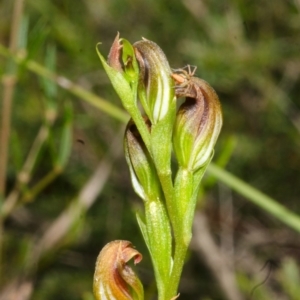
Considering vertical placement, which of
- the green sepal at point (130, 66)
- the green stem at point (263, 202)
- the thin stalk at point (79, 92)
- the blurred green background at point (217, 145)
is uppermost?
the green sepal at point (130, 66)

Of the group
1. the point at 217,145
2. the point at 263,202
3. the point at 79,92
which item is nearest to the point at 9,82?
the point at 79,92

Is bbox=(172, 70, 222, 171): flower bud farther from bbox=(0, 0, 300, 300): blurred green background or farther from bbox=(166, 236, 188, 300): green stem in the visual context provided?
bbox=(0, 0, 300, 300): blurred green background

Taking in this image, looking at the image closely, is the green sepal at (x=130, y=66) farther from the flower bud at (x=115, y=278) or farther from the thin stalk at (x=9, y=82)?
the thin stalk at (x=9, y=82)

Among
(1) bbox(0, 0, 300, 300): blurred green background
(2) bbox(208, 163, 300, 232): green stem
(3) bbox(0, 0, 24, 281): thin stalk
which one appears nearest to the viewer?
(2) bbox(208, 163, 300, 232): green stem

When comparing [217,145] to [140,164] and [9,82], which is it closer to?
[9,82]

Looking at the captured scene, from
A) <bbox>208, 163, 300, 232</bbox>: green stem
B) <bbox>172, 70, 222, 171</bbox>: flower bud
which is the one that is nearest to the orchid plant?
<bbox>172, 70, 222, 171</bbox>: flower bud

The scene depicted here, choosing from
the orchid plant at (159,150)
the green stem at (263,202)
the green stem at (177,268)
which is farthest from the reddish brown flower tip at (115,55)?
the green stem at (263,202)
